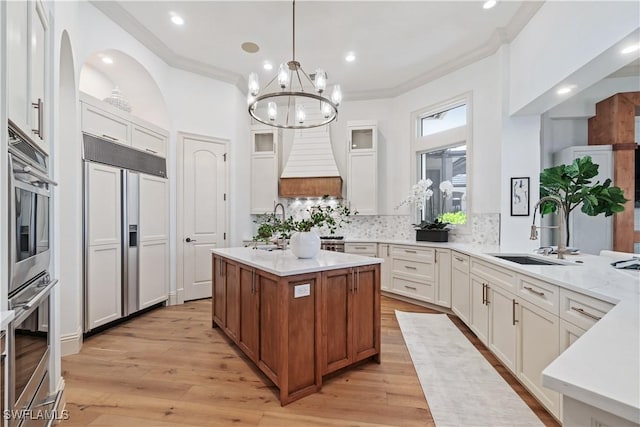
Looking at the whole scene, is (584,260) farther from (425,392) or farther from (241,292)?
(241,292)

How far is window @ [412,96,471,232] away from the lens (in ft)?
13.8

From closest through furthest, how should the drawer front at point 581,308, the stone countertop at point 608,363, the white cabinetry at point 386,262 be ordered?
the stone countertop at point 608,363 < the drawer front at point 581,308 < the white cabinetry at point 386,262

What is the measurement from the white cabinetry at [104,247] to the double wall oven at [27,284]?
4.98 feet

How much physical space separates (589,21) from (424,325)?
10.5 feet

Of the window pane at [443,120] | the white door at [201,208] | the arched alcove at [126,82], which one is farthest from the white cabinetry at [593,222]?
the arched alcove at [126,82]

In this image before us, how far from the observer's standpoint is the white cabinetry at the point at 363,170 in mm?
5023

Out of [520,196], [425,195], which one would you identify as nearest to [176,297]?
[425,195]

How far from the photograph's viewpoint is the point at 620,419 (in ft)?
2.14

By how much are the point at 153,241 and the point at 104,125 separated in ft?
4.95

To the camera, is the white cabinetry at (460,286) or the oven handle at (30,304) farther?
the white cabinetry at (460,286)

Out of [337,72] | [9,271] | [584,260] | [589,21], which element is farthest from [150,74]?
[584,260]

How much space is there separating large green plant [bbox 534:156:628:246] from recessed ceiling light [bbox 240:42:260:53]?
12.6ft

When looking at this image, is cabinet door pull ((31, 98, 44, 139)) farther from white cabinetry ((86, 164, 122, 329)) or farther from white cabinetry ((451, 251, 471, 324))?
white cabinetry ((451, 251, 471, 324))

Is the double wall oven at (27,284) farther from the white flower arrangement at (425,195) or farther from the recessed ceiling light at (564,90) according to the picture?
the white flower arrangement at (425,195)
